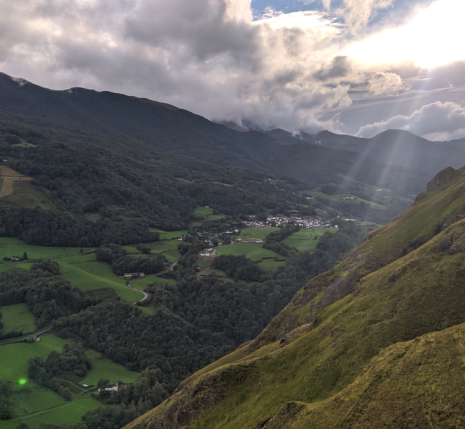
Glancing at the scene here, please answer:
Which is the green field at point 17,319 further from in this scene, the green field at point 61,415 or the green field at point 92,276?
the green field at point 61,415

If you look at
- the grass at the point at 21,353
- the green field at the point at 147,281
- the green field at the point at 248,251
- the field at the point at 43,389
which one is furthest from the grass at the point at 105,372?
the green field at the point at 248,251

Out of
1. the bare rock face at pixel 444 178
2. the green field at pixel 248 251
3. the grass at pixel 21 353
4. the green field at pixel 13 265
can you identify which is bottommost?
the grass at pixel 21 353

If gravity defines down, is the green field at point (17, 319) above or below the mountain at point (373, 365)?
below

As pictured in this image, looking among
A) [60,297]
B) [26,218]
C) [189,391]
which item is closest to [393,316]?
[189,391]

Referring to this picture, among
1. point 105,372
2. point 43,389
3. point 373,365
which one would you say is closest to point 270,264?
point 105,372

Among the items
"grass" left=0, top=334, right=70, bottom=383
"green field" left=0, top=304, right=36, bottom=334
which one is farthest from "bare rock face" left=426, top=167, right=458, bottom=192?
"green field" left=0, top=304, right=36, bottom=334

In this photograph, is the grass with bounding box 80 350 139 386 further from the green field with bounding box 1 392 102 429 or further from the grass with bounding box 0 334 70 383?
the grass with bounding box 0 334 70 383
